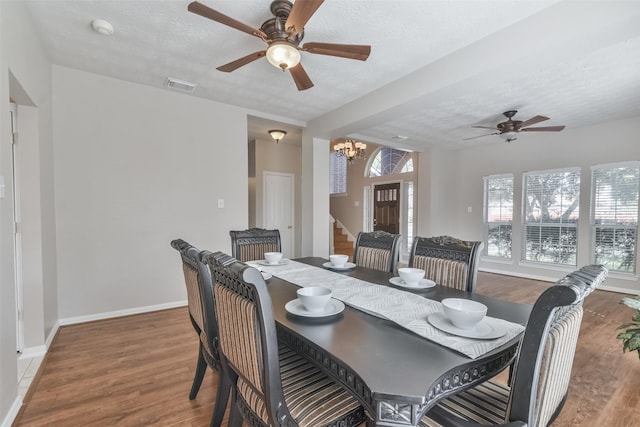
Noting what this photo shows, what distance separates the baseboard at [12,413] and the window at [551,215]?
6876mm

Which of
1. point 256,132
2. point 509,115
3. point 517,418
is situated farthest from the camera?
point 256,132

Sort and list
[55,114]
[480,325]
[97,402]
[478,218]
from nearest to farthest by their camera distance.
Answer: [480,325]
[97,402]
[55,114]
[478,218]

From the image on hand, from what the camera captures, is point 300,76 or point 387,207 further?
point 387,207

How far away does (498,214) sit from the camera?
5.96 m

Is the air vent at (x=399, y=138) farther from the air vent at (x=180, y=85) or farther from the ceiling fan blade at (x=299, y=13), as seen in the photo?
the ceiling fan blade at (x=299, y=13)

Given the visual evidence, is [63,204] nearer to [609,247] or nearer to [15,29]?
[15,29]

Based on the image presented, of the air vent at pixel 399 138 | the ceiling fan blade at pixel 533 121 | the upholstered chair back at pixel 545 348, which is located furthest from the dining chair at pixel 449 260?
the air vent at pixel 399 138

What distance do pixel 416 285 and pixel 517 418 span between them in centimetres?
87

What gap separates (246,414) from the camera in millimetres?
1150

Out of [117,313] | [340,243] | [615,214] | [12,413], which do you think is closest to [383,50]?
[12,413]

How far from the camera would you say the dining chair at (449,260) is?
1.83 m

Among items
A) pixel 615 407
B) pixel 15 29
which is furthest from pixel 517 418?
pixel 15 29

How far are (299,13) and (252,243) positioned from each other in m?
1.84

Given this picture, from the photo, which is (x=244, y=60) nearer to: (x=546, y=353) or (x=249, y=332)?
(x=249, y=332)
